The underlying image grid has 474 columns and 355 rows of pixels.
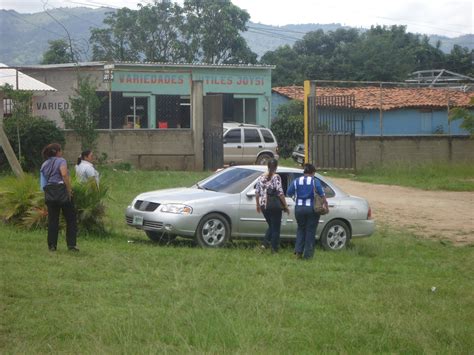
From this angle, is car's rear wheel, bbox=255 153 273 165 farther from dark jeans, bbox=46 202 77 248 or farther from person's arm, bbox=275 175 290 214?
dark jeans, bbox=46 202 77 248

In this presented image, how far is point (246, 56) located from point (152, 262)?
4079cm

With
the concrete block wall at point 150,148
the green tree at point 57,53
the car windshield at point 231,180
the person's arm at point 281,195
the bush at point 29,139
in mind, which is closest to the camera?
the person's arm at point 281,195

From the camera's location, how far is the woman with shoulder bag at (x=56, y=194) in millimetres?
11789

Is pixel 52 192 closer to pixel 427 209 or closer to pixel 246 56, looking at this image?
pixel 427 209

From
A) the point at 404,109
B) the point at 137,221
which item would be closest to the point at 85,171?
the point at 137,221

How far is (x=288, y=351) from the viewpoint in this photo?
23.7ft

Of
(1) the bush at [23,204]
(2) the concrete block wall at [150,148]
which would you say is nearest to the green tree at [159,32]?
(2) the concrete block wall at [150,148]

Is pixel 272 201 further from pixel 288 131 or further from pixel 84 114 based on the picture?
pixel 288 131

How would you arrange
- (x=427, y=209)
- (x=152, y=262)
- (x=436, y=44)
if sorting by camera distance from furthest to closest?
(x=436, y=44) < (x=427, y=209) < (x=152, y=262)

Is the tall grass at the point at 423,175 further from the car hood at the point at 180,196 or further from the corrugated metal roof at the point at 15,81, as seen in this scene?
the car hood at the point at 180,196

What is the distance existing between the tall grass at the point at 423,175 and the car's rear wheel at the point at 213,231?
1366 cm

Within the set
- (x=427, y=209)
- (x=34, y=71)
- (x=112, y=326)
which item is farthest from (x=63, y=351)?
(x=34, y=71)

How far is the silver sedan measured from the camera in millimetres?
13430

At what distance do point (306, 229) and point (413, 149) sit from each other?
19233 mm
